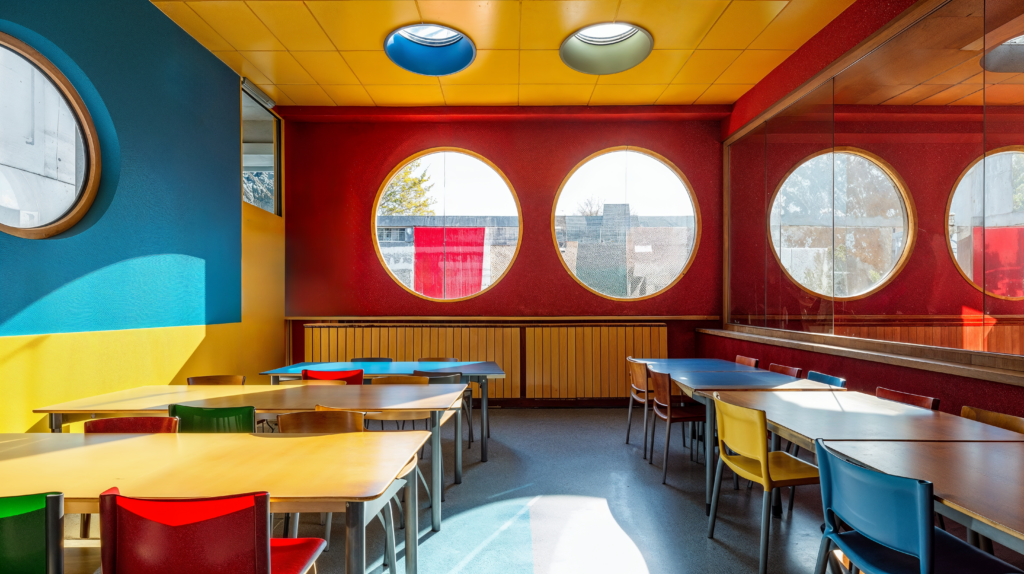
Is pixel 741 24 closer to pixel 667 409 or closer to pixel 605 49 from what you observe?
pixel 605 49

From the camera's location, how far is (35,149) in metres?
2.99

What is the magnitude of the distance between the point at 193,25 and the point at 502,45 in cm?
273

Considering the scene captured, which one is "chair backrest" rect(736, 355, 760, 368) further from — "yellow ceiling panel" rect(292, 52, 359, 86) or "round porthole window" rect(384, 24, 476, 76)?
"yellow ceiling panel" rect(292, 52, 359, 86)

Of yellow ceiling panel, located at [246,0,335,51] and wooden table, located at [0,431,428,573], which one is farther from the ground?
yellow ceiling panel, located at [246,0,335,51]

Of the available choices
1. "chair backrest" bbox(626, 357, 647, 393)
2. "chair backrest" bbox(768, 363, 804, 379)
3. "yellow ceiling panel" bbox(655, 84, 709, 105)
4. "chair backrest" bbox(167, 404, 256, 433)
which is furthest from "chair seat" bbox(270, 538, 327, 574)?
"yellow ceiling panel" bbox(655, 84, 709, 105)

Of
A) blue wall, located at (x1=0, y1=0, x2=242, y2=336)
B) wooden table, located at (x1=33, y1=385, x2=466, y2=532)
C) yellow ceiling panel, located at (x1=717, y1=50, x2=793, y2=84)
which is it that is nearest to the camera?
wooden table, located at (x1=33, y1=385, x2=466, y2=532)

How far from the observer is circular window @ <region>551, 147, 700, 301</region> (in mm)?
6227

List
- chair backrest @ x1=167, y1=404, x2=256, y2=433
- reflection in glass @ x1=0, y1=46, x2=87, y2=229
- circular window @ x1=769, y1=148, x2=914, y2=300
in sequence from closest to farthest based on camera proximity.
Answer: chair backrest @ x1=167, y1=404, x2=256, y2=433, reflection in glass @ x1=0, y1=46, x2=87, y2=229, circular window @ x1=769, y1=148, x2=914, y2=300

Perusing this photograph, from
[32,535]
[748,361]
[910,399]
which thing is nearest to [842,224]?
[748,361]

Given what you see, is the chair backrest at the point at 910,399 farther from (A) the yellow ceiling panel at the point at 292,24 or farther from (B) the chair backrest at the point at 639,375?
(A) the yellow ceiling panel at the point at 292,24

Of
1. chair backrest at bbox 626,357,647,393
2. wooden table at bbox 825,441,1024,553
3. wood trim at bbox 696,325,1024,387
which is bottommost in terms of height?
chair backrest at bbox 626,357,647,393

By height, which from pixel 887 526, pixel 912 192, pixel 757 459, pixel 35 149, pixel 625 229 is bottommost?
pixel 757 459

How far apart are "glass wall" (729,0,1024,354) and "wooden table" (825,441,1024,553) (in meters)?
1.29

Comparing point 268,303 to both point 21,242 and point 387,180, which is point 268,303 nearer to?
point 387,180
